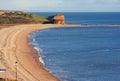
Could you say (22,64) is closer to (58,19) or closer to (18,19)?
(18,19)

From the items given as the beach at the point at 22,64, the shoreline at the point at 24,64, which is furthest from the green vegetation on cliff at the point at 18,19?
the beach at the point at 22,64

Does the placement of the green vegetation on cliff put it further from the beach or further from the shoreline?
the beach

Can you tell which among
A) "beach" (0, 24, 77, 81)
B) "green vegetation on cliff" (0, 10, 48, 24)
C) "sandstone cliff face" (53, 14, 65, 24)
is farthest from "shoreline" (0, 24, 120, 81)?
"sandstone cliff face" (53, 14, 65, 24)

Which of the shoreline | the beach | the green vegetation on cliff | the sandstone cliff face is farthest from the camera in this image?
the sandstone cliff face

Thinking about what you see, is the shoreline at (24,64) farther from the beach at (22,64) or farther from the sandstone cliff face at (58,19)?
the sandstone cliff face at (58,19)

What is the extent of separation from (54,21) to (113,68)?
103037mm

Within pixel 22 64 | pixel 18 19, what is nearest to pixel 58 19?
pixel 18 19

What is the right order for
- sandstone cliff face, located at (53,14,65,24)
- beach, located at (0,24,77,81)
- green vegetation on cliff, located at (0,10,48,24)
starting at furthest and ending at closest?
sandstone cliff face, located at (53,14,65,24), green vegetation on cliff, located at (0,10,48,24), beach, located at (0,24,77,81)

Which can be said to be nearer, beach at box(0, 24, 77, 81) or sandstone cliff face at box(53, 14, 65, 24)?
beach at box(0, 24, 77, 81)

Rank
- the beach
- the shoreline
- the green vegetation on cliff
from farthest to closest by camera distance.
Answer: the green vegetation on cliff < the shoreline < the beach

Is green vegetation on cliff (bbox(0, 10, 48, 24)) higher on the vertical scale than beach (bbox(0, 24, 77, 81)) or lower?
lower

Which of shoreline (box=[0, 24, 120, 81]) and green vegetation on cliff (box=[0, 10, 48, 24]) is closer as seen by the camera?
shoreline (box=[0, 24, 120, 81])

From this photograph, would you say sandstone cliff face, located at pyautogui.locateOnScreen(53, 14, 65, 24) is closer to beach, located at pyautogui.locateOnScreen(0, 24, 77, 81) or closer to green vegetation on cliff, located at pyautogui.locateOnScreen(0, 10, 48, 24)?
green vegetation on cliff, located at pyautogui.locateOnScreen(0, 10, 48, 24)

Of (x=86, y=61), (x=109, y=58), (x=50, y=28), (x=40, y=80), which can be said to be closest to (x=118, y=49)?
(x=109, y=58)
